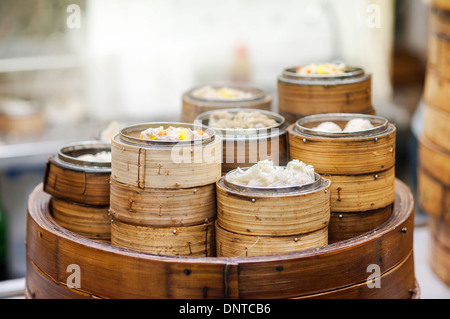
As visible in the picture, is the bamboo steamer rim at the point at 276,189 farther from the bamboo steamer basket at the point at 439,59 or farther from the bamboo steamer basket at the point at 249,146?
the bamboo steamer basket at the point at 439,59

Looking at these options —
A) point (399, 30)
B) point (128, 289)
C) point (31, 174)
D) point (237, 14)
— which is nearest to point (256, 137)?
point (128, 289)

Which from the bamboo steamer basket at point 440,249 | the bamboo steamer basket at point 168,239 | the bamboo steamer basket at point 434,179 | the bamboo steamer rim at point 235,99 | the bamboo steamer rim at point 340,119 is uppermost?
the bamboo steamer rim at point 235,99

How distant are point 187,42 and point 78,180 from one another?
355cm

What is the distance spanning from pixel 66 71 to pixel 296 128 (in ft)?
11.5

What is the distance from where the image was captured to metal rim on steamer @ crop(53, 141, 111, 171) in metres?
2.76

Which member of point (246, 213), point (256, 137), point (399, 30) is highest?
point (399, 30)

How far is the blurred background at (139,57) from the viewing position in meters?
5.33

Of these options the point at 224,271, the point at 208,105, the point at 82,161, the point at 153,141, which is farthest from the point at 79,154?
the point at 224,271

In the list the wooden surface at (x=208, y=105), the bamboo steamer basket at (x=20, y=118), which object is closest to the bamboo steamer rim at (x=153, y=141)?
the wooden surface at (x=208, y=105)

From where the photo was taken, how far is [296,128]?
276cm

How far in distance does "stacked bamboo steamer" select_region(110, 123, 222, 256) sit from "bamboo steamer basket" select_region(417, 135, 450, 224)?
2267 millimetres

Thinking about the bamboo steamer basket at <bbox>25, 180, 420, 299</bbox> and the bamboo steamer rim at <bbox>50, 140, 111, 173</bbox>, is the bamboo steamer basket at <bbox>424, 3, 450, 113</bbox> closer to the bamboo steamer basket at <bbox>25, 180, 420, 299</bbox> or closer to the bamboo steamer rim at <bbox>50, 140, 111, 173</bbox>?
the bamboo steamer basket at <bbox>25, 180, 420, 299</bbox>

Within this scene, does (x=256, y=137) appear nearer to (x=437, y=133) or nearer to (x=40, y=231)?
(x=40, y=231)

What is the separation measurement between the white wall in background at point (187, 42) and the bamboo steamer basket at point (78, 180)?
3028 millimetres
